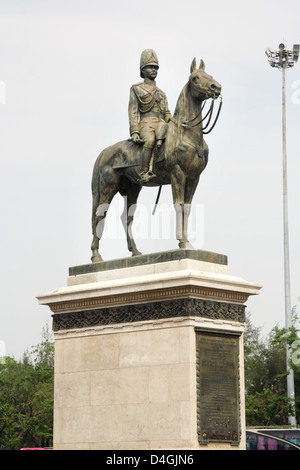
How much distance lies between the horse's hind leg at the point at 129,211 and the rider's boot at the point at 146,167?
4.33ft

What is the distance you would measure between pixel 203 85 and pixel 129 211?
124 inches

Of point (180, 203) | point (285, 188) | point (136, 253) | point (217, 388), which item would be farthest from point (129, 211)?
point (285, 188)

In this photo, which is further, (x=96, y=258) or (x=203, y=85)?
(x=96, y=258)

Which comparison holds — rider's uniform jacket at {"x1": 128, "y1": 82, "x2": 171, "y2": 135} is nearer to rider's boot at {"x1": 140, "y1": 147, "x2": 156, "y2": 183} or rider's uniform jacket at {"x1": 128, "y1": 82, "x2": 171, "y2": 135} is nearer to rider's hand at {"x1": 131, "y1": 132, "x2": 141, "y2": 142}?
rider's hand at {"x1": 131, "y1": 132, "x2": 141, "y2": 142}

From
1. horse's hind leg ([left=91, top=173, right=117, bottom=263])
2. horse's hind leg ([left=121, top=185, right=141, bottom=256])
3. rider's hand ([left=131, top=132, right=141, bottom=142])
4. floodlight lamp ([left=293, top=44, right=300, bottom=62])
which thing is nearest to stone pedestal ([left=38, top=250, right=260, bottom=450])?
horse's hind leg ([left=91, top=173, right=117, bottom=263])

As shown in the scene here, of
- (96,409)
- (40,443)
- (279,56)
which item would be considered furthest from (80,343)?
(40,443)

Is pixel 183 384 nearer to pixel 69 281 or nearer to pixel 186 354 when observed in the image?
pixel 186 354

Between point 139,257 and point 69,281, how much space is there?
1758mm

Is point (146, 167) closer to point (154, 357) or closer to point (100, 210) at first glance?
point (100, 210)

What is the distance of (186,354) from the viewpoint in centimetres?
1780

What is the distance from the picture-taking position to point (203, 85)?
1889cm

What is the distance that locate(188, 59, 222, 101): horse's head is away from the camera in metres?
18.9
